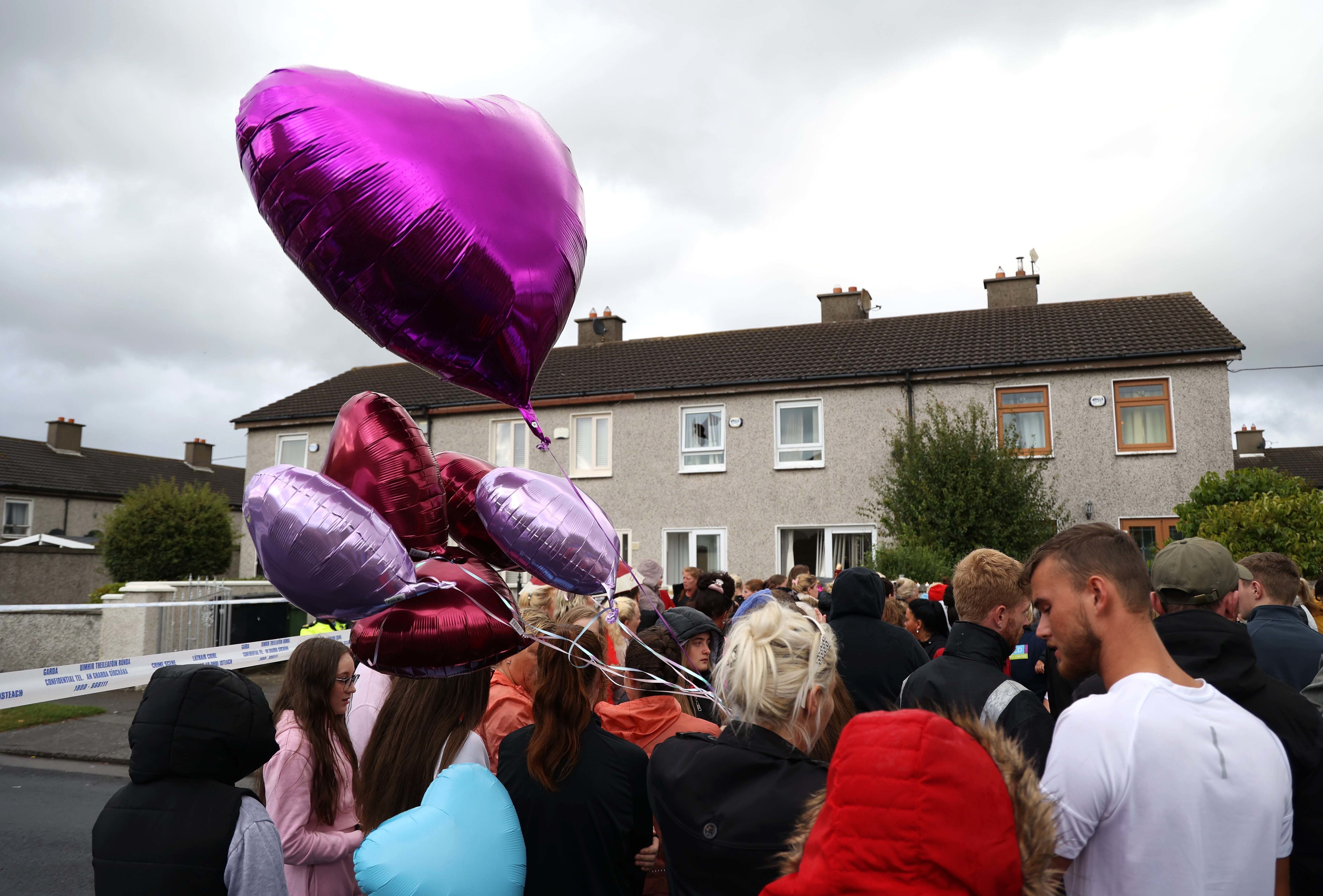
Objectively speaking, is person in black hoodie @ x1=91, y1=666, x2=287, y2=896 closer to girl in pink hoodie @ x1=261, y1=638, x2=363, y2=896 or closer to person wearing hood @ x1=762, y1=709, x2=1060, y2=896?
girl in pink hoodie @ x1=261, y1=638, x2=363, y2=896

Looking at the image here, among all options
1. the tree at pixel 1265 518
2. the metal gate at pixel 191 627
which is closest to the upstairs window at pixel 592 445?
the metal gate at pixel 191 627

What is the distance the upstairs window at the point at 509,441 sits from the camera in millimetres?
19469

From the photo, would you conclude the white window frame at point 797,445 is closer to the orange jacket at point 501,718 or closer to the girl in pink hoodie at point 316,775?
the orange jacket at point 501,718

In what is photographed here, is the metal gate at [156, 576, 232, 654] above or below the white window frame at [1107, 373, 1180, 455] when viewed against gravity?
below

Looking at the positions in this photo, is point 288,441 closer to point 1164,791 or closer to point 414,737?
point 414,737

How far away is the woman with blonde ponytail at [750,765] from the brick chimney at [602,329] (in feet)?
69.2

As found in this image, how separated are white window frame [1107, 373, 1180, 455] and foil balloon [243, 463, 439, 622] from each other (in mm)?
16051

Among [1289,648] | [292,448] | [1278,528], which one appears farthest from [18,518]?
[1289,648]

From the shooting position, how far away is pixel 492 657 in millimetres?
2480

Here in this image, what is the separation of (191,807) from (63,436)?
136 feet

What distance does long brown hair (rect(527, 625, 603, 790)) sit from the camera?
2543mm

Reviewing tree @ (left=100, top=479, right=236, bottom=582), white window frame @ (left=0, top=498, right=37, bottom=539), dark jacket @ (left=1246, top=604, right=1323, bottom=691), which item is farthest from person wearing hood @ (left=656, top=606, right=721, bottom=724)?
white window frame @ (left=0, top=498, right=37, bottom=539)

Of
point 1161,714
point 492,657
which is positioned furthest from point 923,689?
point 492,657

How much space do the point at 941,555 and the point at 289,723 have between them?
13.1 meters
